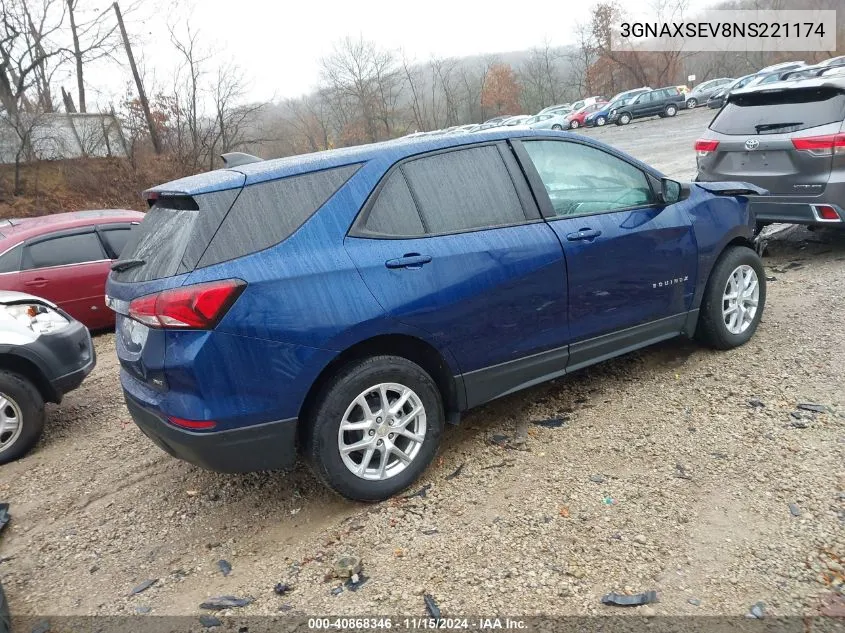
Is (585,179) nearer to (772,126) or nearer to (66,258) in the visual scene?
(772,126)

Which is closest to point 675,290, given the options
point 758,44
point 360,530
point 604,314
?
point 604,314

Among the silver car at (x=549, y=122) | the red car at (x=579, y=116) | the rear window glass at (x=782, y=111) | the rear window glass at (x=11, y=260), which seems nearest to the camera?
the rear window glass at (x=782, y=111)

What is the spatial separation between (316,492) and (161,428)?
3.07 ft

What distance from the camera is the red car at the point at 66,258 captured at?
22.9 feet

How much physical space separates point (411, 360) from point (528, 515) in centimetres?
97

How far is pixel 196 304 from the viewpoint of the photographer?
276 centimetres

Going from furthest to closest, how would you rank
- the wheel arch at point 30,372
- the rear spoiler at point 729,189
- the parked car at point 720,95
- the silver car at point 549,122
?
the silver car at point 549,122 < the parked car at point 720,95 < the rear spoiler at point 729,189 < the wheel arch at point 30,372

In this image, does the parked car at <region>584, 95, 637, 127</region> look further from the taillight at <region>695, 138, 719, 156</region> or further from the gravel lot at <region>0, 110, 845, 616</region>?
the gravel lot at <region>0, 110, 845, 616</region>

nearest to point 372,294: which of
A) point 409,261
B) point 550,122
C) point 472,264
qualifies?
point 409,261

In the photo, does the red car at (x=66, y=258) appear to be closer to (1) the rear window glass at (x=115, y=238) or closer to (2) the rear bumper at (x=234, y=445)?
(1) the rear window glass at (x=115, y=238)

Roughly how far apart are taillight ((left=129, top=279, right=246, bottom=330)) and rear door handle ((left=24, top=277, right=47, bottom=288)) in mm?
5126

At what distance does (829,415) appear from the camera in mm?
3688

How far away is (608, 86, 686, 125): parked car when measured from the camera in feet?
125

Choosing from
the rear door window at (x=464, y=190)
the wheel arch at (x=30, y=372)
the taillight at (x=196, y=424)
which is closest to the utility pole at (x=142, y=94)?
the wheel arch at (x=30, y=372)
